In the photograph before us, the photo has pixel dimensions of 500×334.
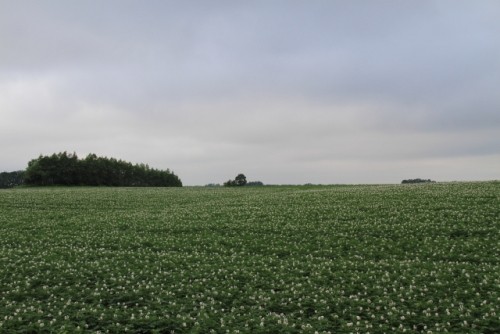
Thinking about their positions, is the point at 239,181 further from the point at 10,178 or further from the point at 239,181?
the point at 10,178

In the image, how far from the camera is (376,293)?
13578 millimetres

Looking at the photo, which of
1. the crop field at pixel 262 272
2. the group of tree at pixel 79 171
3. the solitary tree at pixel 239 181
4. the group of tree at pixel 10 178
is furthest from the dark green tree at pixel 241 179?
the group of tree at pixel 10 178

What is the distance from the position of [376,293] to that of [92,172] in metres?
102

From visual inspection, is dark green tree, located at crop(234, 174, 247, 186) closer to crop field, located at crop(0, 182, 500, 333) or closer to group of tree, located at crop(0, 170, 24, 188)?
crop field, located at crop(0, 182, 500, 333)

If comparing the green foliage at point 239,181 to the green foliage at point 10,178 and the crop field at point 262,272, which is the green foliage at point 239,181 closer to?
the crop field at point 262,272

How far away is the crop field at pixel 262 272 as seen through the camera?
11555mm

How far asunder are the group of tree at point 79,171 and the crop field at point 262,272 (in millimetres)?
77272

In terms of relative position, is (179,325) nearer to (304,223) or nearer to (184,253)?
(184,253)

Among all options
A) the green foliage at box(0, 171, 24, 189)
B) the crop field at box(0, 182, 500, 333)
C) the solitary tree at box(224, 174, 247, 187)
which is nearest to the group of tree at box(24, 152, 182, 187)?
the green foliage at box(0, 171, 24, 189)

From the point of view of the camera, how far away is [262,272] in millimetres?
16312

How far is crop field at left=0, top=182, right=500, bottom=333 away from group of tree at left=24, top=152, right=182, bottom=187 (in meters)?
77.3

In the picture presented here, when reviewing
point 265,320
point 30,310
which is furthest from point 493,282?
point 30,310

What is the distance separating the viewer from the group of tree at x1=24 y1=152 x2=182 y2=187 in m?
101

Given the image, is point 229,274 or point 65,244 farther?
point 65,244
